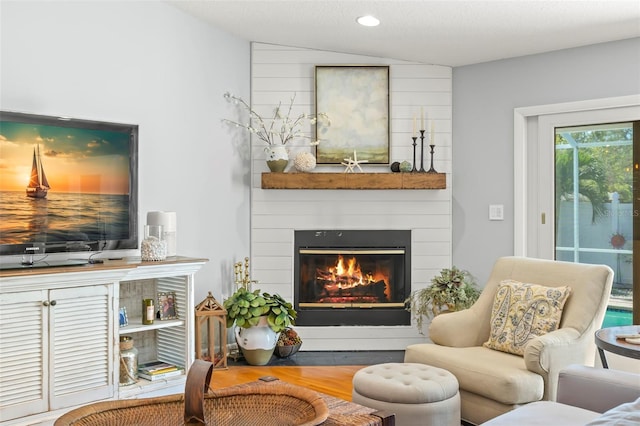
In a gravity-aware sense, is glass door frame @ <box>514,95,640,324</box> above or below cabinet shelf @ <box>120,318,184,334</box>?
above

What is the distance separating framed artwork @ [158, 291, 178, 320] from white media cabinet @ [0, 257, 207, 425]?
0.57 feet

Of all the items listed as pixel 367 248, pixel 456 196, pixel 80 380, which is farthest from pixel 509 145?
pixel 80 380

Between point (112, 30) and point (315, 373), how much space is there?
2.71m

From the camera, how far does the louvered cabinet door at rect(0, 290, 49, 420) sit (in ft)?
9.88

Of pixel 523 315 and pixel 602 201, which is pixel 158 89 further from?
pixel 602 201

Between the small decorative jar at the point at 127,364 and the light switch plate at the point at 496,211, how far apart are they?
9.68 feet

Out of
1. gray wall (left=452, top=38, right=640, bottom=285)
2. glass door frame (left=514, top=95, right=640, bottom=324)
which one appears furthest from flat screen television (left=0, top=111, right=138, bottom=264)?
glass door frame (left=514, top=95, right=640, bottom=324)

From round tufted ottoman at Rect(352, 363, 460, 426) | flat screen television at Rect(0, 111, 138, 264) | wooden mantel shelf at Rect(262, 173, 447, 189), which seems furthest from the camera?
wooden mantel shelf at Rect(262, 173, 447, 189)

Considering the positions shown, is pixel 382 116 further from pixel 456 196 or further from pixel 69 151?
pixel 69 151

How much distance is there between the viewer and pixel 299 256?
201 inches

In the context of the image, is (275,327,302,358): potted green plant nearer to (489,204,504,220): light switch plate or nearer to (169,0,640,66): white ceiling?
(489,204,504,220): light switch plate

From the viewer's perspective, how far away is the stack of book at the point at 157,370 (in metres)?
3.79

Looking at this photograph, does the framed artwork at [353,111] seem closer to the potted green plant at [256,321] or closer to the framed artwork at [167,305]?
the potted green plant at [256,321]

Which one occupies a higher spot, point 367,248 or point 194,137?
point 194,137
